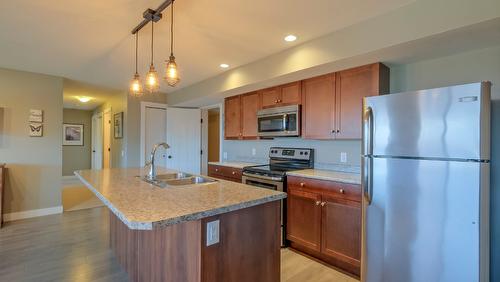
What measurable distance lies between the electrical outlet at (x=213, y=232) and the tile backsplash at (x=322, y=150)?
2.04m

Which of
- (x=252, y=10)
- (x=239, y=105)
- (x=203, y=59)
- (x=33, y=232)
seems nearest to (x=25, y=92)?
(x=33, y=232)

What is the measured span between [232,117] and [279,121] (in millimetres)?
1176

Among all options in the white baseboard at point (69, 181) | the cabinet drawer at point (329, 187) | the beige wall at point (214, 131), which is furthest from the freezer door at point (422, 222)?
the white baseboard at point (69, 181)

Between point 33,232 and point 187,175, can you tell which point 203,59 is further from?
point 33,232

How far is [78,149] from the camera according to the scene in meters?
8.09

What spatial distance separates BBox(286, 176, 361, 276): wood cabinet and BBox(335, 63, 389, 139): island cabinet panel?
1.99 feet

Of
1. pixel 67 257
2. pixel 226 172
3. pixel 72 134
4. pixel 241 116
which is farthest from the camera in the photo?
pixel 72 134

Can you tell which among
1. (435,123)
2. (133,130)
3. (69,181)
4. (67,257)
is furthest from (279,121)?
(69,181)

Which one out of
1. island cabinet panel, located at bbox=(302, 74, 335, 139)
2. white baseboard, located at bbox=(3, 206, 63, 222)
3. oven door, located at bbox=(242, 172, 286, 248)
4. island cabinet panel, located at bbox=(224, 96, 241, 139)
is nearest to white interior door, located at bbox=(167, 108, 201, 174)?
island cabinet panel, located at bbox=(224, 96, 241, 139)

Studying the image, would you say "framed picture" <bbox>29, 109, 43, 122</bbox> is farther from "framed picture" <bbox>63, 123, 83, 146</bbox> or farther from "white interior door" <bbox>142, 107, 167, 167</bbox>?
"framed picture" <bbox>63, 123, 83, 146</bbox>

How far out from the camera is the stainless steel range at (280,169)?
2902 mm

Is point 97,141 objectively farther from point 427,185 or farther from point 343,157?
point 427,185

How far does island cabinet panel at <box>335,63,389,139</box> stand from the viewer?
2418 millimetres

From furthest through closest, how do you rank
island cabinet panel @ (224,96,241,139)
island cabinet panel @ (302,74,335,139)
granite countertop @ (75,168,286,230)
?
1. island cabinet panel @ (224,96,241,139)
2. island cabinet panel @ (302,74,335,139)
3. granite countertop @ (75,168,286,230)
